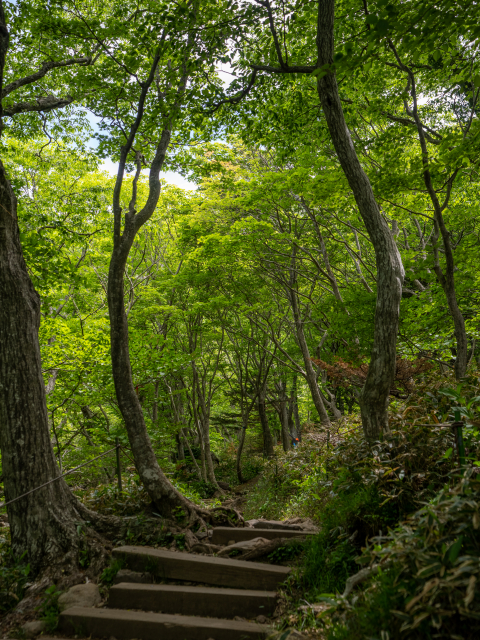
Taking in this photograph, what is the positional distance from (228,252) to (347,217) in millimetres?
3738

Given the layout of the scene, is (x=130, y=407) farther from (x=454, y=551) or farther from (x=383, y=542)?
(x=454, y=551)

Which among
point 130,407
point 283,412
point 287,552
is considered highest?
point 130,407

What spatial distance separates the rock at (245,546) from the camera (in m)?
4.61

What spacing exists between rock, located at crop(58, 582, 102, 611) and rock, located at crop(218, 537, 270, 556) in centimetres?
144

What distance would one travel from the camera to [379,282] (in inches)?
193

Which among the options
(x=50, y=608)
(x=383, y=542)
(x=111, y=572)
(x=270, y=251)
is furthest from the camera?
(x=270, y=251)

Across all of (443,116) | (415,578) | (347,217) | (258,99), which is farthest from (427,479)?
(443,116)

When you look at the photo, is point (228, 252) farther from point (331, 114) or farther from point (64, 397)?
point (331, 114)

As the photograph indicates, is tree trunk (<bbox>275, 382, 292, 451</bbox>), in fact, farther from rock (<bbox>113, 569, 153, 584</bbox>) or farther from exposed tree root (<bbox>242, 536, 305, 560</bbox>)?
rock (<bbox>113, 569, 153, 584</bbox>)

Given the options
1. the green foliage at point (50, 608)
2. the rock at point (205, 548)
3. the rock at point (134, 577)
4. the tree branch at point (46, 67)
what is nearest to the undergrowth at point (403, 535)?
the rock at point (205, 548)

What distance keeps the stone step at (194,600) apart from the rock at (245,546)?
62 centimetres

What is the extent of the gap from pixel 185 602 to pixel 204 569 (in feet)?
1.38

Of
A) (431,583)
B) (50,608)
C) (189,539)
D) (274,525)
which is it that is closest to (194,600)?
(189,539)

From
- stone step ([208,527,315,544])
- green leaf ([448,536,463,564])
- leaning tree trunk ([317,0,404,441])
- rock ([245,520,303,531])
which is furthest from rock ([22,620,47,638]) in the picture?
leaning tree trunk ([317,0,404,441])
